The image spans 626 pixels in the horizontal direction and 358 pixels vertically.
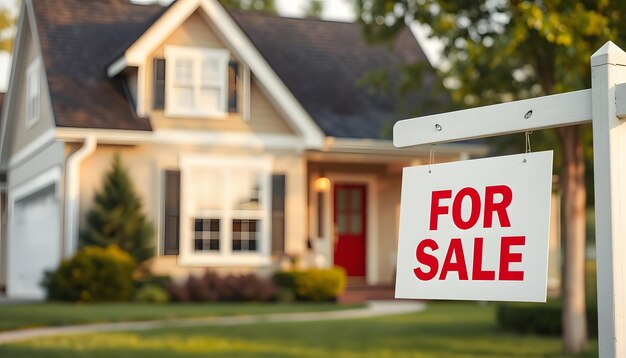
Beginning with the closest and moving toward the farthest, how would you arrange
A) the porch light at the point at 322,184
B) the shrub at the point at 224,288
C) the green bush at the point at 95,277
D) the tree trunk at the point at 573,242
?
the tree trunk at the point at 573,242
the green bush at the point at 95,277
the shrub at the point at 224,288
the porch light at the point at 322,184

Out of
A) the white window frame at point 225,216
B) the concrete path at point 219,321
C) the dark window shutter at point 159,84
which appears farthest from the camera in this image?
the white window frame at point 225,216

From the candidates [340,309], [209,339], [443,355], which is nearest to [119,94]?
[340,309]

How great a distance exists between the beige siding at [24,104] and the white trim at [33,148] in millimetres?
105

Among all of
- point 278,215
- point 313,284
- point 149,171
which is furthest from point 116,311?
point 278,215

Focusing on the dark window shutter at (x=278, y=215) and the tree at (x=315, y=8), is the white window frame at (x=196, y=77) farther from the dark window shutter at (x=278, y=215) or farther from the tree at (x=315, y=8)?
the tree at (x=315, y=8)

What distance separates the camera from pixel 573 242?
12.2m

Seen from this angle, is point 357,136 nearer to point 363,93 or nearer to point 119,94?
point 363,93

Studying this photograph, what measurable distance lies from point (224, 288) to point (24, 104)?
7.78 meters

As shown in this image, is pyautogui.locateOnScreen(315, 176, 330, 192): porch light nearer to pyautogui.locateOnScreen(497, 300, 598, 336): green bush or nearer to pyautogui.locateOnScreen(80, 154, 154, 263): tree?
pyautogui.locateOnScreen(80, 154, 154, 263): tree

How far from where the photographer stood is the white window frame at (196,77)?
20.2m

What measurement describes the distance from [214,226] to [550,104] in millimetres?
17429

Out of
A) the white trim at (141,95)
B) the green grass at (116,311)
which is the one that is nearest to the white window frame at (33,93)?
the white trim at (141,95)

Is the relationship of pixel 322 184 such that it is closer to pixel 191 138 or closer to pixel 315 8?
pixel 191 138

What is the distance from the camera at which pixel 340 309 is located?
59.9ft
